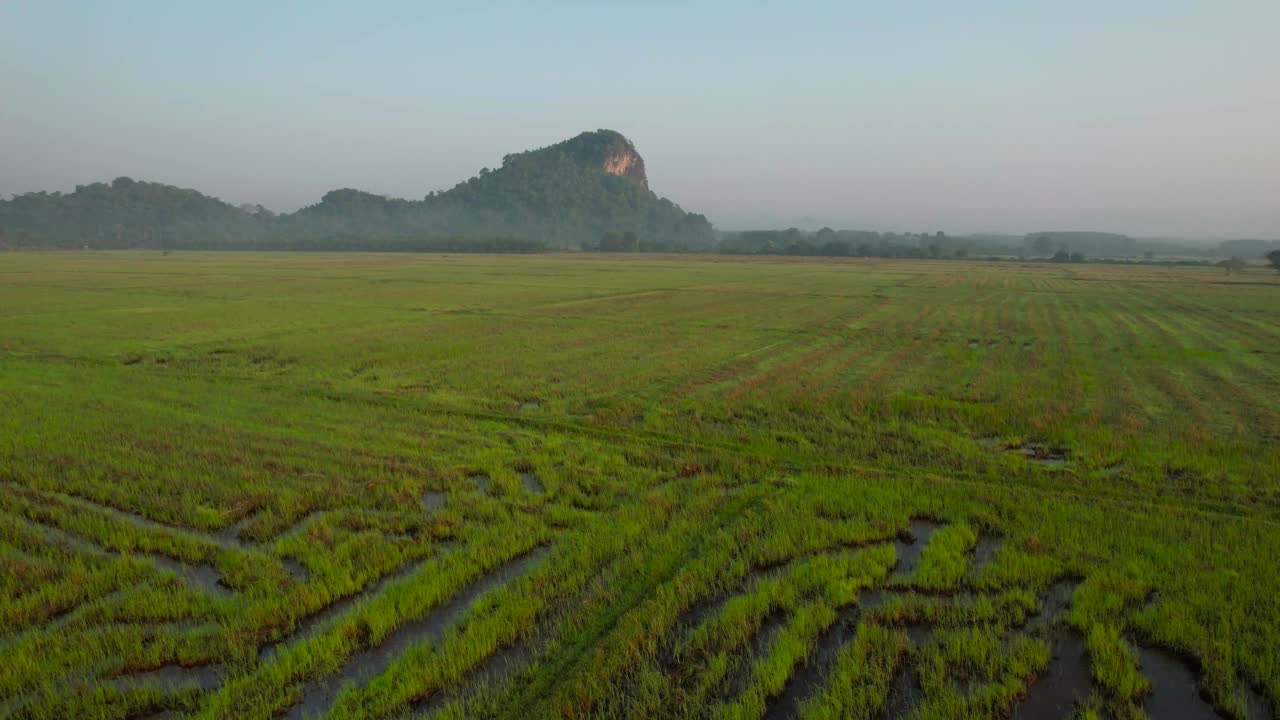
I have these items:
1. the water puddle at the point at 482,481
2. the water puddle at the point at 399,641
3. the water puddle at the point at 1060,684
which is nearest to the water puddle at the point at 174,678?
the water puddle at the point at 399,641

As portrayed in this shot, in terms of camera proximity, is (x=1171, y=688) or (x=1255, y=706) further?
(x=1171, y=688)

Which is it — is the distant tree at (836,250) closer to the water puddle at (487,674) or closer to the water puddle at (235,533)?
the water puddle at (235,533)

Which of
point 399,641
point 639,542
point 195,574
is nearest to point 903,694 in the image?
point 639,542

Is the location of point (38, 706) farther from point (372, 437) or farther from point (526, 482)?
point (372, 437)

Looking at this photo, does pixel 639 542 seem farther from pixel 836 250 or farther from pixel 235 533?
pixel 836 250

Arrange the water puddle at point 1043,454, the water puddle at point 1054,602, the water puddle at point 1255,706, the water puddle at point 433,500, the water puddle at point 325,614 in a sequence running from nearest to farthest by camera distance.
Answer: the water puddle at point 1255,706, the water puddle at point 325,614, the water puddle at point 1054,602, the water puddle at point 433,500, the water puddle at point 1043,454

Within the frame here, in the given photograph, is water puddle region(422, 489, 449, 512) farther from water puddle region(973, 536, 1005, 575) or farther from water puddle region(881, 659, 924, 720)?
water puddle region(973, 536, 1005, 575)
